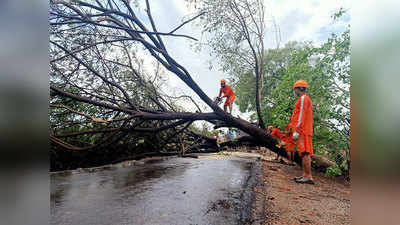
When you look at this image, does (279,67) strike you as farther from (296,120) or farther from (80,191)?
(80,191)

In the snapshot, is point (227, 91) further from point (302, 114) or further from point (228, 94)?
point (302, 114)

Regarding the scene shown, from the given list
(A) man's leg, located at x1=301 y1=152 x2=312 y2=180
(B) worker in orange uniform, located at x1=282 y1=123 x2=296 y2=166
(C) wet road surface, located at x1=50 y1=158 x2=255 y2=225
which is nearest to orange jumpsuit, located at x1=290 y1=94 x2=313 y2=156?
(B) worker in orange uniform, located at x1=282 y1=123 x2=296 y2=166

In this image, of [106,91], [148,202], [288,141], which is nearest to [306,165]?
[288,141]

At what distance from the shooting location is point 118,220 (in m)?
1.41

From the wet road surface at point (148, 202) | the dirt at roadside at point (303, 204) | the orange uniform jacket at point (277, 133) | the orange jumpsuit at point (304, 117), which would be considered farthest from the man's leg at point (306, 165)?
the wet road surface at point (148, 202)

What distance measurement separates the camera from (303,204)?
1.61 m

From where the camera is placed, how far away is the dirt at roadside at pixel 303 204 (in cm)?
133

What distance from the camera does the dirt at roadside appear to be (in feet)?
4.36

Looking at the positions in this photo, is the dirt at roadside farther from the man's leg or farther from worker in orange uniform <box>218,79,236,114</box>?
worker in orange uniform <box>218,79,236,114</box>

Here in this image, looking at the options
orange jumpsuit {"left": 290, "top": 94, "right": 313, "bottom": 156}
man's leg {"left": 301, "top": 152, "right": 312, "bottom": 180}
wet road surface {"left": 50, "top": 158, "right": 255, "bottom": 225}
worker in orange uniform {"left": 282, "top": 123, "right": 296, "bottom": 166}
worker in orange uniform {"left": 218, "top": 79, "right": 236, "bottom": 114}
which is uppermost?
worker in orange uniform {"left": 218, "top": 79, "right": 236, "bottom": 114}

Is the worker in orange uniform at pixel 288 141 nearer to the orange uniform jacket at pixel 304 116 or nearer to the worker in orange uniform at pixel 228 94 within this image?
the orange uniform jacket at pixel 304 116
